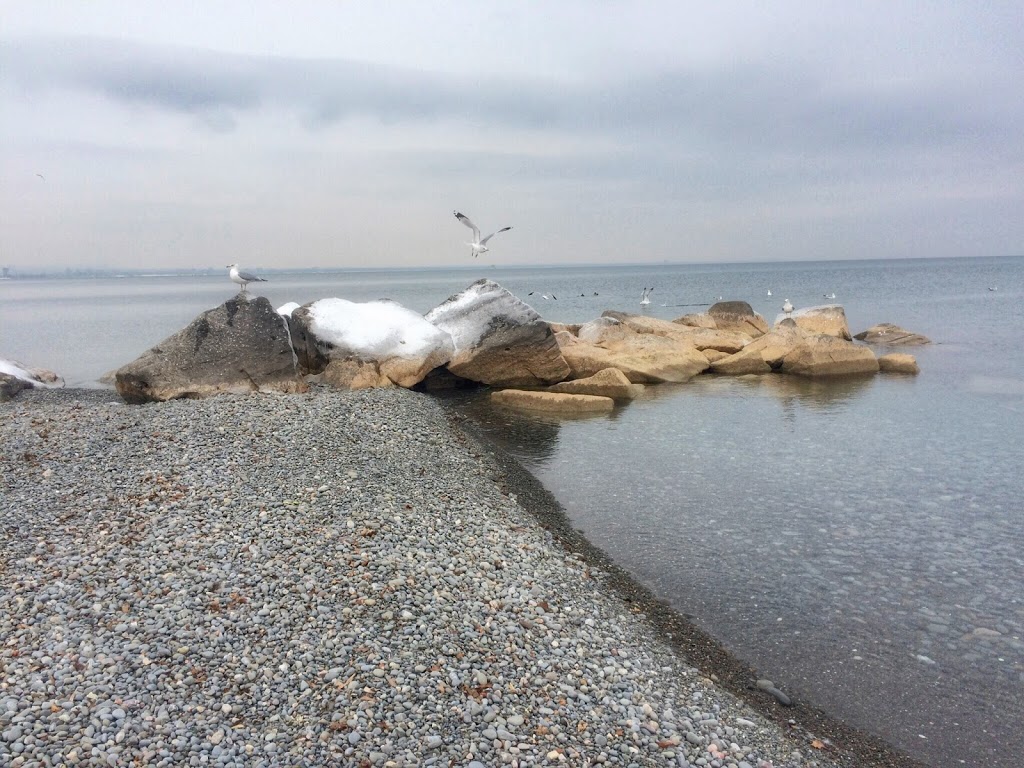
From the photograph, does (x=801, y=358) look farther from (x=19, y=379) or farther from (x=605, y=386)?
(x=19, y=379)

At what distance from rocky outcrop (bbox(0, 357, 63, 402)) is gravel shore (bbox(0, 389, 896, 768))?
965 cm

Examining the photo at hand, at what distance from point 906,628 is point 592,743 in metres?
4.07

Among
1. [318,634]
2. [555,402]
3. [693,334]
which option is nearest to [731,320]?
[693,334]

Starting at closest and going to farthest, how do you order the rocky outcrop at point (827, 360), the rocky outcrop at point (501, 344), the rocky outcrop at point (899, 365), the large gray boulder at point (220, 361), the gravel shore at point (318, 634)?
the gravel shore at point (318, 634) → the large gray boulder at point (220, 361) → the rocky outcrop at point (501, 344) → the rocky outcrop at point (827, 360) → the rocky outcrop at point (899, 365)

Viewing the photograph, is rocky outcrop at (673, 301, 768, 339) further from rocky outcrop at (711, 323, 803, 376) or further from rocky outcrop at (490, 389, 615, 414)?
rocky outcrop at (490, 389, 615, 414)

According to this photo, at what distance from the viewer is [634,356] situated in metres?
21.1

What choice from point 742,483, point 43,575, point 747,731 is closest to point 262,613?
point 43,575

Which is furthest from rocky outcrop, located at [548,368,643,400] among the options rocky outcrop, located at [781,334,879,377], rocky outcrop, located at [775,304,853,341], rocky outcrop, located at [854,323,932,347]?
rocky outcrop, located at [854,323,932,347]

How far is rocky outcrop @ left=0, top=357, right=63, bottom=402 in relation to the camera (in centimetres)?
1717

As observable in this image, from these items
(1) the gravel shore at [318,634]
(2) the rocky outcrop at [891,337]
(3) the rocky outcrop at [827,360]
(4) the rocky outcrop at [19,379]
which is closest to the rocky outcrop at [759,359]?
(3) the rocky outcrop at [827,360]

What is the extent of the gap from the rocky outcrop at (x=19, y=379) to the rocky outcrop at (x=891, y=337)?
3093 centimetres

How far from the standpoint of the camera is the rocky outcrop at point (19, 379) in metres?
17.2

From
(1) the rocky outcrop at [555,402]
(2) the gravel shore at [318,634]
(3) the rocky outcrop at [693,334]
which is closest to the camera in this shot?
(2) the gravel shore at [318,634]

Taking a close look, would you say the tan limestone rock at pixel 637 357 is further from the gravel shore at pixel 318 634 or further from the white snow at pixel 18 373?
the white snow at pixel 18 373
